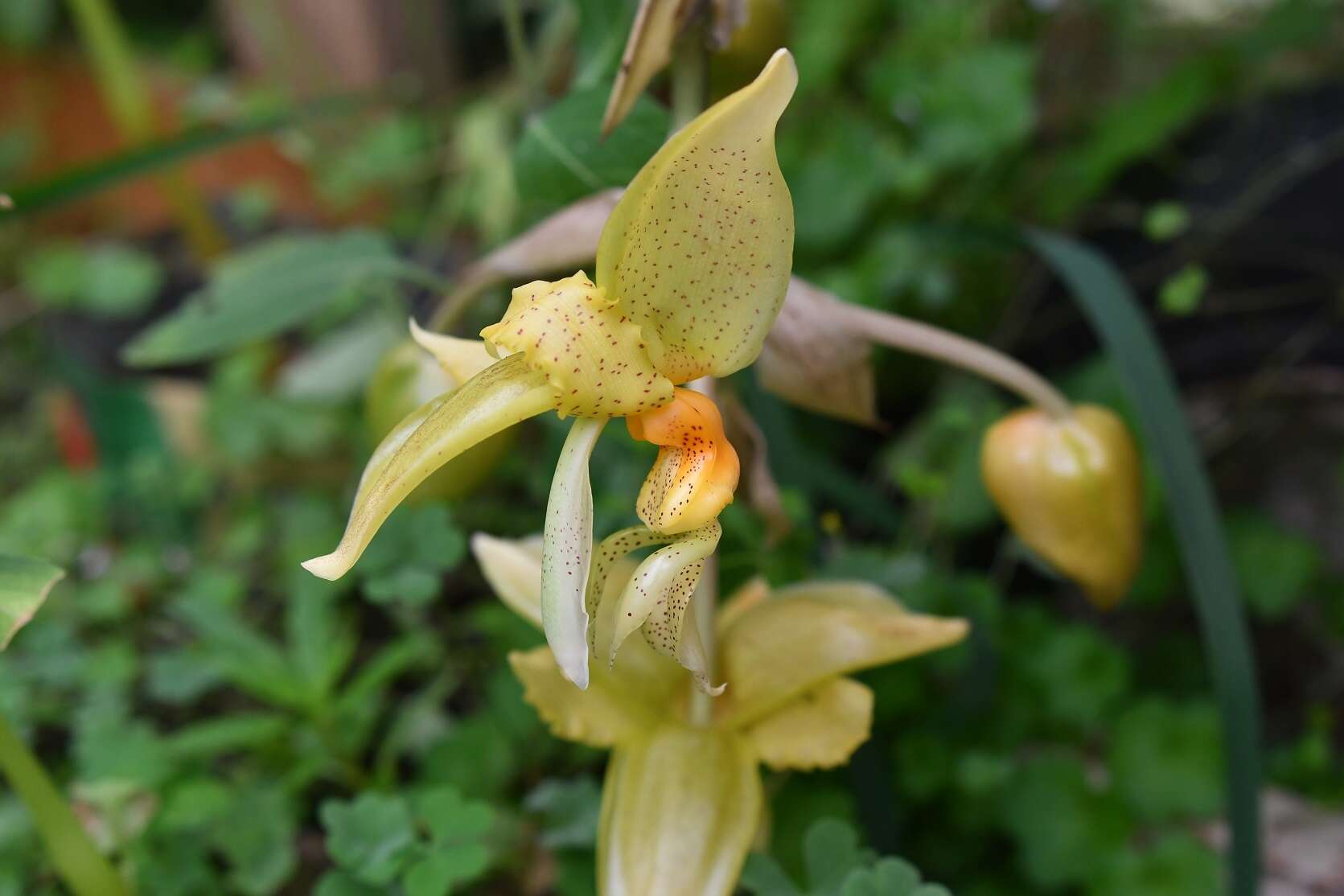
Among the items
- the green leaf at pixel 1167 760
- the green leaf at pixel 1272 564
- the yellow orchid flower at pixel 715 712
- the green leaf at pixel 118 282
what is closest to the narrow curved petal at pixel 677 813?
the yellow orchid flower at pixel 715 712

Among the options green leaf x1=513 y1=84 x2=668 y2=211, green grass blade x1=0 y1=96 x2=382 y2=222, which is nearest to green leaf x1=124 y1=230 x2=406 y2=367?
green grass blade x1=0 y1=96 x2=382 y2=222

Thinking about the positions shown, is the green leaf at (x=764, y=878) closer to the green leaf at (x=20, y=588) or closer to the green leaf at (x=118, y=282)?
the green leaf at (x=20, y=588)

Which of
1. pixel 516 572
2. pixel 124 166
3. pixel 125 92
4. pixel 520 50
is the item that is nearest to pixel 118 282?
pixel 125 92

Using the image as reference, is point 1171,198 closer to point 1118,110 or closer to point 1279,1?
point 1118,110

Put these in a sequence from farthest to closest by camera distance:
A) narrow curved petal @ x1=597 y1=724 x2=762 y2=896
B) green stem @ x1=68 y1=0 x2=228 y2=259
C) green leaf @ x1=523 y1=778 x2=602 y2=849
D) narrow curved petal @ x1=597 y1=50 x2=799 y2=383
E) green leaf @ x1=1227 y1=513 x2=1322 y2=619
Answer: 1. green stem @ x1=68 y1=0 x2=228 y2=259
2. green leaf @ x1=1227 y1=513 x2=1322 y2=619
3. green leaf @ x1=523 y1=778 x2=602 y2=849
4. narrow curved petal @ x1=597 y1=724 x2=762 y2=896
5. narrow curved petal @ x1=597 y1=50 x2=799 y2=383

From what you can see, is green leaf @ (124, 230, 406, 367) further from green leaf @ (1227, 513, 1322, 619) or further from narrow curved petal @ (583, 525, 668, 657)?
green leaf @ (1227, 513, 1322, 619)

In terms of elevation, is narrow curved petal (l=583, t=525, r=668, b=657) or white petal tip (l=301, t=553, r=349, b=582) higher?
white petal tip (l=301, t=553, r=349, b=582)

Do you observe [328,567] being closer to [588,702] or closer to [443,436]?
[443,436]

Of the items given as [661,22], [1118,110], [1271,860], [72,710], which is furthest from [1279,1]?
[72,710]
